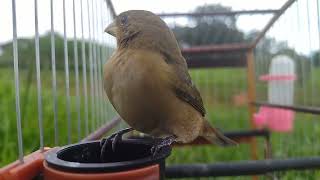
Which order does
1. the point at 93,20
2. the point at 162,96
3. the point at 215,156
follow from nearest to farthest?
the point at 162,96 < the point at 93,20 < the point at 215,156

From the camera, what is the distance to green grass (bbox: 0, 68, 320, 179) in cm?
256

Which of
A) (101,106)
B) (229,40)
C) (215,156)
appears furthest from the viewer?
(229,40)

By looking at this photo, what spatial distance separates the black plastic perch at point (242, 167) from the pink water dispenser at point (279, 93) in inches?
69.9

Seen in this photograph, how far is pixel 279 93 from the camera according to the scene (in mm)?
3082

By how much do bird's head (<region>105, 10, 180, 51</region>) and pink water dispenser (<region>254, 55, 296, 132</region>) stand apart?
1.68 meters

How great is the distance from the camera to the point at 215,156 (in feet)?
10.9

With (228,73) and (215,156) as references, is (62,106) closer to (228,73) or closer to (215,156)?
(215,156)

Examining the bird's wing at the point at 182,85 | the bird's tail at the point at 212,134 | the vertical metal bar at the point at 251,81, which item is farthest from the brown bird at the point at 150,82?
the vertical metal bar at the point at 251,81

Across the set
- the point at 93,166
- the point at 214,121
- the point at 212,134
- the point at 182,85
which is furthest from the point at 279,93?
the point at 93,166

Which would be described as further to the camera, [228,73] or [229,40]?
[228,73]

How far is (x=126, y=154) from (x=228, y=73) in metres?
3.11

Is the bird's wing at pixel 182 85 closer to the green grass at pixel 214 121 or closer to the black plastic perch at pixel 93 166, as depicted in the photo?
the black plastic perch at pixel 93 166

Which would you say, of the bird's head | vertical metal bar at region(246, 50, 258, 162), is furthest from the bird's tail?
vertical metal bar at region(246, 50, 258, 162)

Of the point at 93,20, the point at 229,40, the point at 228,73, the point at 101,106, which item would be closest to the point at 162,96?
the point at 93,20
